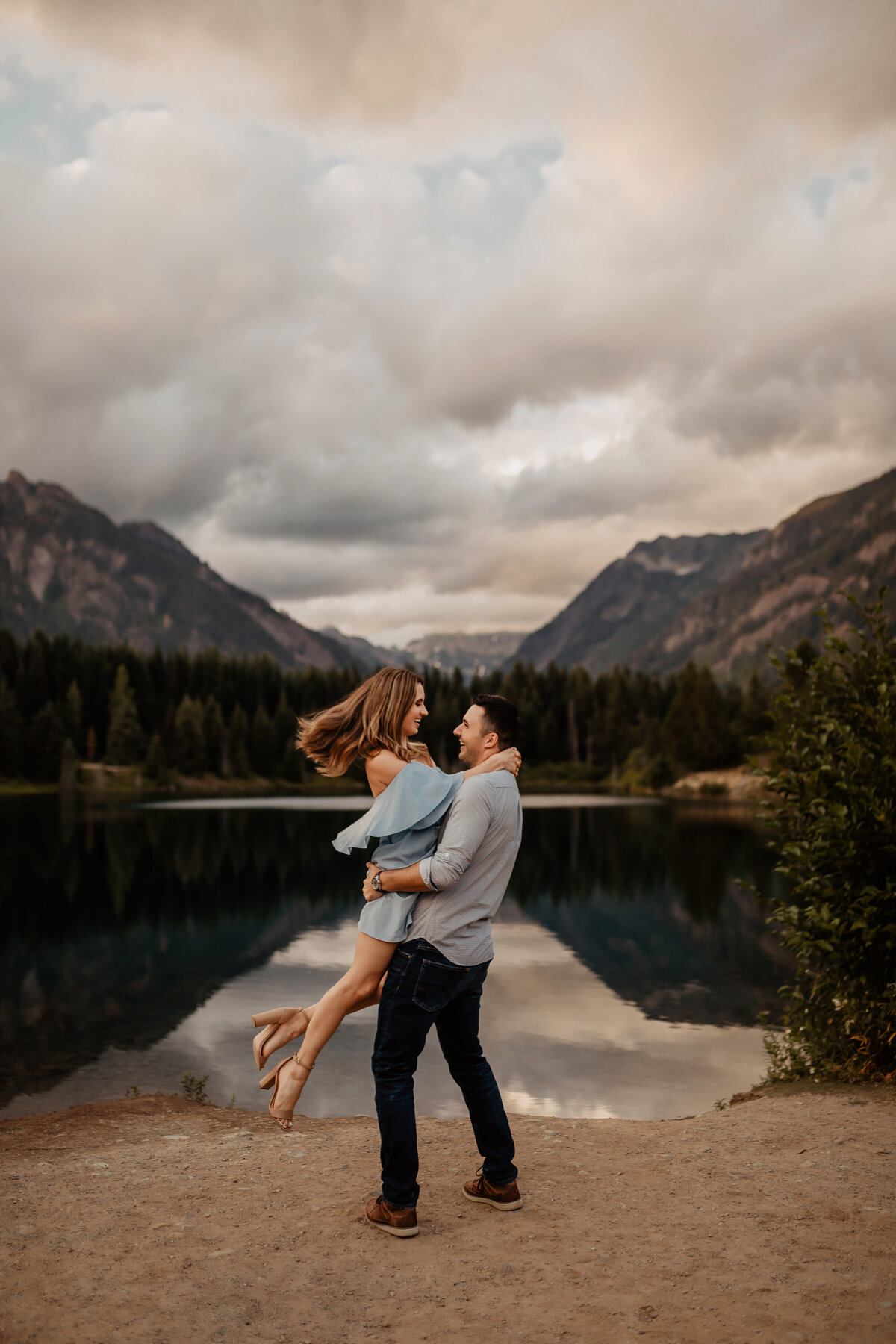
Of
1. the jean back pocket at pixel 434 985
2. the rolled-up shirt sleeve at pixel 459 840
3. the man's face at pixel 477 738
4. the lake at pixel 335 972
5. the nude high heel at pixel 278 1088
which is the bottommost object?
the lake at pixel 335 972

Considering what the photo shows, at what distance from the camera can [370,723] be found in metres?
6.20

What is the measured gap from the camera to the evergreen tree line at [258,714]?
112 meters

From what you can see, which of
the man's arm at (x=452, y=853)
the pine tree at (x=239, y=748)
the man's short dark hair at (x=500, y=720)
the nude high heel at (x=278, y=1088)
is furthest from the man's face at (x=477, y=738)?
the pine tree at (x=239, y=748)

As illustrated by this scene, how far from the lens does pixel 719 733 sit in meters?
111

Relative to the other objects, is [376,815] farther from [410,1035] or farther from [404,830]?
[410,1035]

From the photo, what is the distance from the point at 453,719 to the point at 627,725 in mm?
28393

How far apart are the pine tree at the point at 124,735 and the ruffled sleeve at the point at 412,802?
12088 centimetres

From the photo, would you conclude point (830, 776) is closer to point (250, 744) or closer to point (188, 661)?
point (250, 744)

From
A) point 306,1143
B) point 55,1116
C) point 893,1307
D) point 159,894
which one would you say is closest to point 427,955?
point 893,1307

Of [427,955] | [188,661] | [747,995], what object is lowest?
[747,995]

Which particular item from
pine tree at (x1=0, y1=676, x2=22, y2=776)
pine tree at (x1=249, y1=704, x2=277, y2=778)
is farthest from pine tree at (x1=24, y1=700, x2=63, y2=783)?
pine tree at (x1=249, y1=704, x2=277, y2=778)

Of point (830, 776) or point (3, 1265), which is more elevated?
point (830, 776)

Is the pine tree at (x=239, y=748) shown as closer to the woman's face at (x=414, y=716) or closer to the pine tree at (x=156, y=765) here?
the pine tree at (x=156, y=765)

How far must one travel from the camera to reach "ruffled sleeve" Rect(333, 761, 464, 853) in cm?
589
